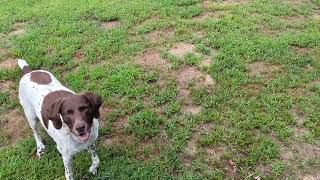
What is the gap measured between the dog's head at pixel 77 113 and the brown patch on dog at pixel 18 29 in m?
4.20

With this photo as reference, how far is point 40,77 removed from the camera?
198 inches

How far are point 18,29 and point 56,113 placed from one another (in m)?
4.53

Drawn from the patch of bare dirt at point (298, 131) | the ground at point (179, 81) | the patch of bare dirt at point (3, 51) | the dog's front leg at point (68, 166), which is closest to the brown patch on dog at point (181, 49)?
the ground at point (179, 81)

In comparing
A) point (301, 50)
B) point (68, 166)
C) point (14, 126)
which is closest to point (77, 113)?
point (68, 166)

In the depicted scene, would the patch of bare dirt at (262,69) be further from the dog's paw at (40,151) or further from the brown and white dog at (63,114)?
the dog's paw at (40,151)

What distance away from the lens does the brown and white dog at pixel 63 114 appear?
160 inches

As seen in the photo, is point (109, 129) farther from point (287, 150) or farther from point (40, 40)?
point (40, 40)

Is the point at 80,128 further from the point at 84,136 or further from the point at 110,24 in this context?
the point at 110,24

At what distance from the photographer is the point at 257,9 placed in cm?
804

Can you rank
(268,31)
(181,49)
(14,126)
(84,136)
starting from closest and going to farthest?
(84,136), (14,126), (181,49), (268,31)

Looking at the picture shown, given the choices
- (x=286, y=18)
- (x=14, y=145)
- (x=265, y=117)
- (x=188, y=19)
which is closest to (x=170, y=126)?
(x=265, y=117)

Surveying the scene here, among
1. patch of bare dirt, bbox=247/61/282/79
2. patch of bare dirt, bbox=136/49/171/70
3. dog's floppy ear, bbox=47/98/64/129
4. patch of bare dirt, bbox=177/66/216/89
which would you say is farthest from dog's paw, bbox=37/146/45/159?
patch of bare dirt, bbox=247/61/282/79

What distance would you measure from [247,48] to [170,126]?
210 centimetres

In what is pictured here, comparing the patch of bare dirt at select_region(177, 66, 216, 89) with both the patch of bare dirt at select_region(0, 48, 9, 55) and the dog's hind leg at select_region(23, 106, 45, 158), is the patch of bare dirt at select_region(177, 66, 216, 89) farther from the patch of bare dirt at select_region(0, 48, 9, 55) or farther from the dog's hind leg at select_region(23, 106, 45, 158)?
the patch of bare dirt at select_region(0, 48, 9, 55)
